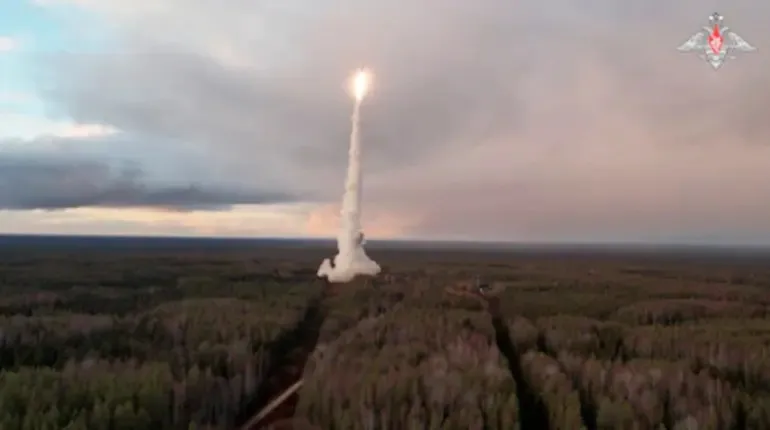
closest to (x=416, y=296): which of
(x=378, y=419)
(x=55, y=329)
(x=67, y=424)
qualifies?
(x=55, y=329)

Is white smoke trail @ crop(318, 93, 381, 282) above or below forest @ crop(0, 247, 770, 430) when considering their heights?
above

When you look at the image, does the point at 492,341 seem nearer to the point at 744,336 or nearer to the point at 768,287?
the point at 744,336

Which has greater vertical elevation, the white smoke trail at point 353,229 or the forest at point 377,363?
the white smoke trail at point 353,229

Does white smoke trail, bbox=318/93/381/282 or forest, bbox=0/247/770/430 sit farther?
white smoke trail, bbox=318/93/381/282

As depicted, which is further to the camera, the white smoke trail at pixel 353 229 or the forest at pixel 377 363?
the white smoke trail at pixel 353 229

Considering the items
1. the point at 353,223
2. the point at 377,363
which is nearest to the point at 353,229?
the point at 353,223

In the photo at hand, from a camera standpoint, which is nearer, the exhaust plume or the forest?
the forest
